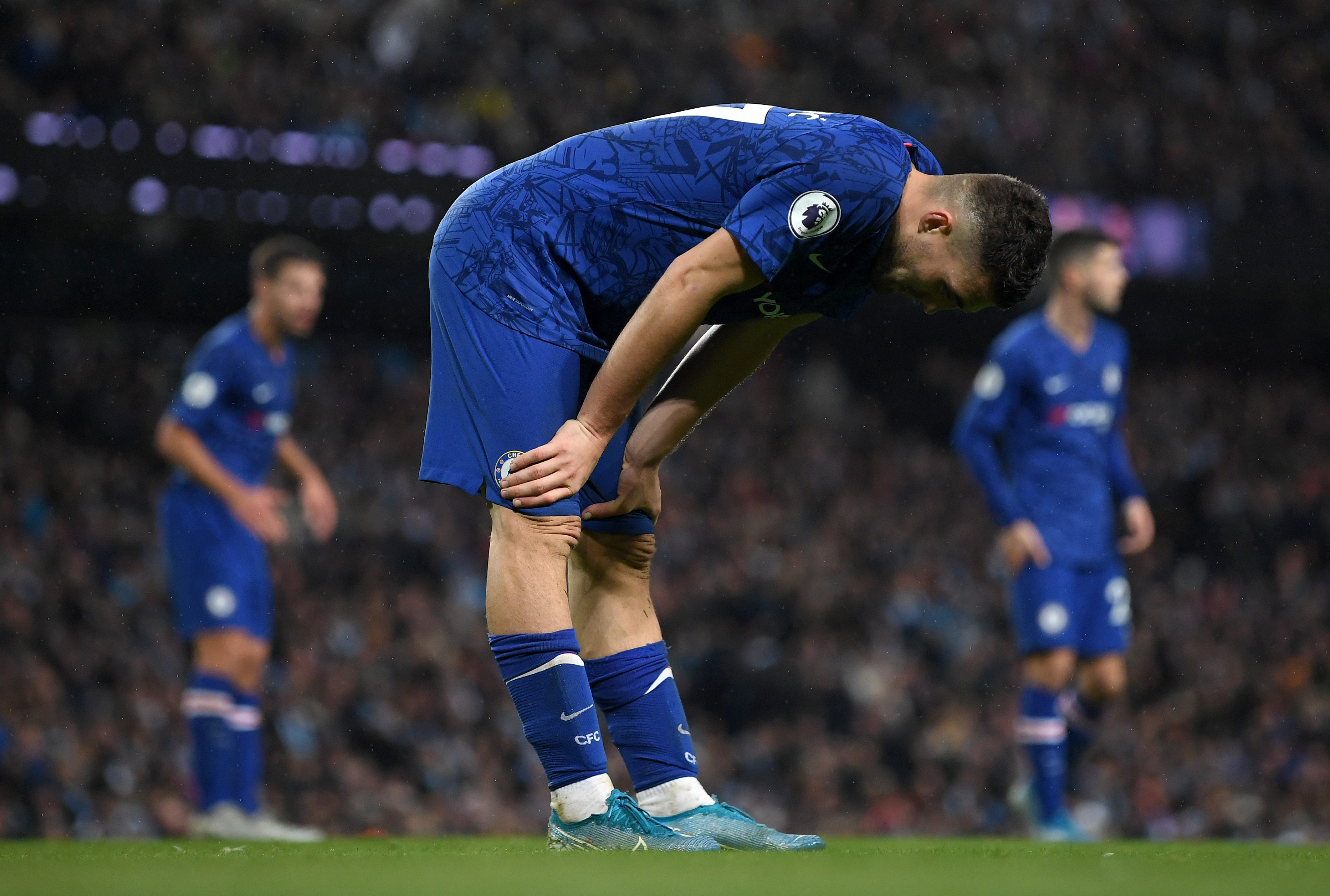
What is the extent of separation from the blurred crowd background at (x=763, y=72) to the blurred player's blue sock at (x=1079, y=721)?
9016 mm

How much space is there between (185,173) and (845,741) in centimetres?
727

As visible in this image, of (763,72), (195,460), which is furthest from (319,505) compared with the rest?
(763,72)

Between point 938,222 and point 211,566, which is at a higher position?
point 938,222

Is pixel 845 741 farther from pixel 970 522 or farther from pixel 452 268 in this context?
pixel 452 268

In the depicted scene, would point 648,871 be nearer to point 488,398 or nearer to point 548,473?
point 548,473

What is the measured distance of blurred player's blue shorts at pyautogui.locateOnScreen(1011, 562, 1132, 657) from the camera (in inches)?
Result: 204

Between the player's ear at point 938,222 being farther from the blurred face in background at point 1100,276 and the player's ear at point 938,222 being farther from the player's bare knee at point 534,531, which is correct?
the blurred face in background at point 1100,276

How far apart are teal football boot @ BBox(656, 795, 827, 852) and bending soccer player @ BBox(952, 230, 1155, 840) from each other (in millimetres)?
2611

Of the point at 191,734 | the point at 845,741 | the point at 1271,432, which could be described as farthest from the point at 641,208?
the point at 1271,432

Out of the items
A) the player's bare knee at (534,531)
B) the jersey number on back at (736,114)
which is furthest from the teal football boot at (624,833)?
the jersey number on back at (736,114)

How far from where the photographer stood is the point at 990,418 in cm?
546

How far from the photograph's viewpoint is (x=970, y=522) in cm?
1402

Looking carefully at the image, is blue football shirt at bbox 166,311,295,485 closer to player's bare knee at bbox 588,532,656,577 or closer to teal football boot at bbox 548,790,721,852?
player's bare knee at bbox 588,532,656,577

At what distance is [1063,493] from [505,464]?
3.39 meters
